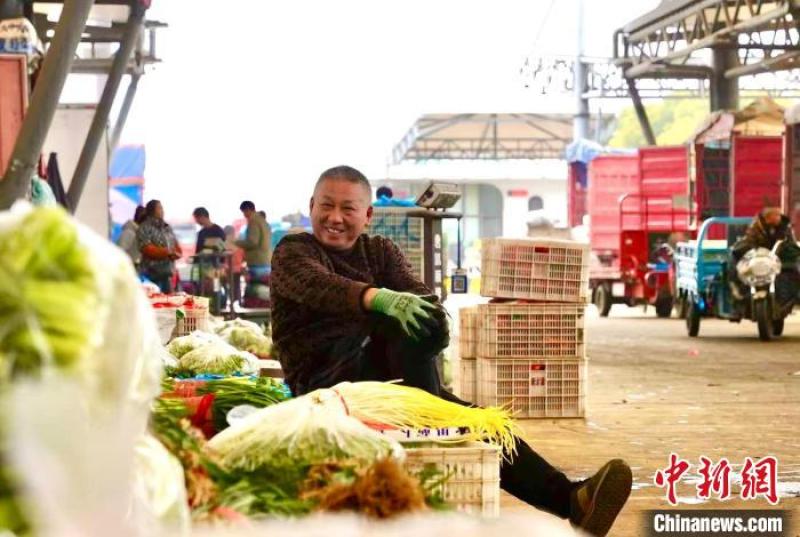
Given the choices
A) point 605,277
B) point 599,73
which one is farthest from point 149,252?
point 599,73

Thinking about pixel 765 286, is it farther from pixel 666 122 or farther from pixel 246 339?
pixel 666 122

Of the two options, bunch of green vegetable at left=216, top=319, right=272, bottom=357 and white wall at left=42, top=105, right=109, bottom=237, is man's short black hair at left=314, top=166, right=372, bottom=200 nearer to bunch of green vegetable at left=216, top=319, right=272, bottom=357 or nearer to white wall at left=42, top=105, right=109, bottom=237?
bunch of green vegetable at left=216, top=319, right=272, bottom=357

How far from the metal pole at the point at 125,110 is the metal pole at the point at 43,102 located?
15.4 metres

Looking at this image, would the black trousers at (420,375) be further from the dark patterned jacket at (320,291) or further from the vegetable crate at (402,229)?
the vegetable crate at (402,229)

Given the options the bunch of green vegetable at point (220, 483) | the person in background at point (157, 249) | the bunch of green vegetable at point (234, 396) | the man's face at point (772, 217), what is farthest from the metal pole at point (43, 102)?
the man's face at point (772, 217)

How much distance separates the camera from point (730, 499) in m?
7.36

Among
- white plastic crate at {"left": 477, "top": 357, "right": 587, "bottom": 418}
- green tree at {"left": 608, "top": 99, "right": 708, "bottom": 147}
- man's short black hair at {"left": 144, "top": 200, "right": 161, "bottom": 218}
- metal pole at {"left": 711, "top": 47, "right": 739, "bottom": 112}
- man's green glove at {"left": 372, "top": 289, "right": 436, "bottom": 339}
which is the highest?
green tree at {"left": 608, "top": 99, "right": 708, "bottom": 147}

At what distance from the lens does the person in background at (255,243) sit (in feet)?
69.5

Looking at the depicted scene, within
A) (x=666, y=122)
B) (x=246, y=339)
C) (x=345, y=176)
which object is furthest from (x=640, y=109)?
(x=666, y=122)

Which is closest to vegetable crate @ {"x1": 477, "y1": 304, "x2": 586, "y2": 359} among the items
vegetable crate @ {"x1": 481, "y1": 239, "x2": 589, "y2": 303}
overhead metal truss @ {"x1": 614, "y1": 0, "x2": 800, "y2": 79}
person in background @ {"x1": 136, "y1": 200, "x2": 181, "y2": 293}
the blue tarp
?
vegetable crate @ {"x1": 481, "y1": 239, "x2": 589, "y2": 303}

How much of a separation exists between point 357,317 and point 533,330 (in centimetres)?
523

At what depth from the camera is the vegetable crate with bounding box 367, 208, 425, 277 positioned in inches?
452

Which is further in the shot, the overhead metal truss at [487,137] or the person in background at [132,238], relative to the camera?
the overhead metal truss at [487,137]

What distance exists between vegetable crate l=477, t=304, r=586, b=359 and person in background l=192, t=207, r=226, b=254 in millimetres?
12006
